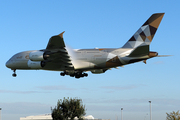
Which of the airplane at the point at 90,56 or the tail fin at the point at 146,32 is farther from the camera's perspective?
the tail fin at the point at 146,32

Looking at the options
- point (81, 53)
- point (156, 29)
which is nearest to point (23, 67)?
point (81, 53)

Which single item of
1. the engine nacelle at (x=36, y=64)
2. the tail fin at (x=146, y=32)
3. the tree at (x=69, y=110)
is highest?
the tail fin at (x=146, y=32)

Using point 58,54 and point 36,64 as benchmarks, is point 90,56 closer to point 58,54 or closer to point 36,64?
point 58,54

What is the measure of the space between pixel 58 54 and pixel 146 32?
16225 mm

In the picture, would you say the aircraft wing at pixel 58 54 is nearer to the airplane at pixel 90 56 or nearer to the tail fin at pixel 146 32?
the airplane at pixel 90 56

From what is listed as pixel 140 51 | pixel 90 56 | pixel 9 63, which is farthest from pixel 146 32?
pixel 9 63

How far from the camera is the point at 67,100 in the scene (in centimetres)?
6322

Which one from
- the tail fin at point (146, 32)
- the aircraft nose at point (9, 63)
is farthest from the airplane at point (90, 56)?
the aircraft nose at point (9, 63)

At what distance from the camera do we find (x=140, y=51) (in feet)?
148

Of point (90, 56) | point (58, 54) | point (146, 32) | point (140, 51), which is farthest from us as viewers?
point (146, 32)

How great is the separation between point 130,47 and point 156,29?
5537mm

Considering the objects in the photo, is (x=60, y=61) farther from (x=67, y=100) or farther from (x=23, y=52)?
(x=67, y=100)

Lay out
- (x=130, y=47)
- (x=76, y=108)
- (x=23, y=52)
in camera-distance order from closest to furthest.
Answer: (x=130, y=47), (x=23, y=52), (x=76, y=108)

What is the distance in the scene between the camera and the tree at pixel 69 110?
60.6m
